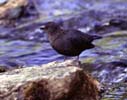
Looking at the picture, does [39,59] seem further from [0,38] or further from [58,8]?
[58,8]

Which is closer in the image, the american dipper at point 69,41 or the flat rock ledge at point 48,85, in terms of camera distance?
the flat rock ledge at point 48,85

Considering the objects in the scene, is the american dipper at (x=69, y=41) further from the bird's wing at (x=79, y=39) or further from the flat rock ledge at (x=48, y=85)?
the flat rock ledge at (x=48, y=85)

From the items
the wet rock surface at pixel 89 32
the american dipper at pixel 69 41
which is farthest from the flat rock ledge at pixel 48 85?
the american dipper at pixel 69 41

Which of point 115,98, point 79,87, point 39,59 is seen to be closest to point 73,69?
point 79,87

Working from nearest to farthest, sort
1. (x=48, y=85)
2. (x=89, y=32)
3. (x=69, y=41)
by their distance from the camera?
(x=48, y=85)
(x=69, y=41)
(x=89, y=32)

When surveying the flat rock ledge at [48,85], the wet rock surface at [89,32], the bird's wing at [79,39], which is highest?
the flat rock ledge at [48,85]

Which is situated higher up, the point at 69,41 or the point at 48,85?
the point at 48,85

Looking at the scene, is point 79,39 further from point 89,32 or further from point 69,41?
point 89,32

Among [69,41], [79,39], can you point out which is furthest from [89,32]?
[69,41]
